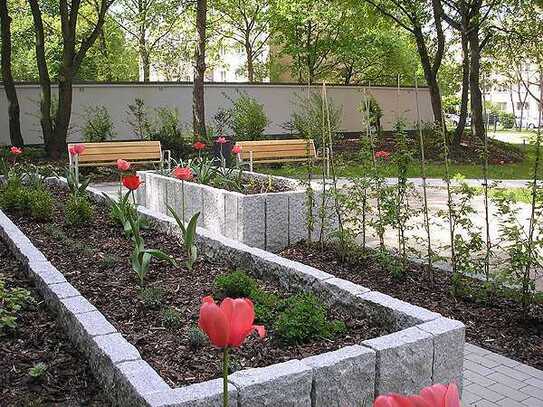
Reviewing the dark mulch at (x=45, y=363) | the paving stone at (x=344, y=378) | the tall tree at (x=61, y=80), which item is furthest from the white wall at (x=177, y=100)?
the paving stone at (x=344, y=378)

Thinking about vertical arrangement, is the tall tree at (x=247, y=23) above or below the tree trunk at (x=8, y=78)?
above

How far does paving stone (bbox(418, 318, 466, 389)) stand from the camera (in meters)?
3.19

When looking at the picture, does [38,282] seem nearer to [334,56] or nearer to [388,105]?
[388,105]

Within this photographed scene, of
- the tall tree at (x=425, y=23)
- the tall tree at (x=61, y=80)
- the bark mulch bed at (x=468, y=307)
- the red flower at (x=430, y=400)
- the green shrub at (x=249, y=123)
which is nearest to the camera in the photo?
the red flower at (x=430, y=400)

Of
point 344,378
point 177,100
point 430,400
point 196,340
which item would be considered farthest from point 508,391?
point 177,100

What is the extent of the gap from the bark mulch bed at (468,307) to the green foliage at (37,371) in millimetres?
2972

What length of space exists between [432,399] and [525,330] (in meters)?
4.22

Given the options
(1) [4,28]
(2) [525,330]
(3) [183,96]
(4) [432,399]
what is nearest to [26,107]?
(1) [4,28]

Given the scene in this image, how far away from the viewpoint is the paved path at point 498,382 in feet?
12.0

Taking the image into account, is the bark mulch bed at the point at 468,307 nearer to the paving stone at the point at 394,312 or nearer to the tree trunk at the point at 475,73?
the paving stone at the point at 394,312

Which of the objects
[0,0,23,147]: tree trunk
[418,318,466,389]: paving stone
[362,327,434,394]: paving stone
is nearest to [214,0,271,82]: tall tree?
[0,0,23,147]: tree trunk

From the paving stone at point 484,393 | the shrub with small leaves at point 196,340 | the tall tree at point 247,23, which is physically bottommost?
the paving stone at point 484,393

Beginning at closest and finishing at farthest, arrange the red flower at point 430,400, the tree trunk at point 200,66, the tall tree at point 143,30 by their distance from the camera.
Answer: the red flower at point 430,400 < the tree trunk at point 200,66 < the tall tree at point 143,30

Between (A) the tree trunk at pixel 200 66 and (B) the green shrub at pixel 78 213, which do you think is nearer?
(B) the green shrub at pixel 78 213
